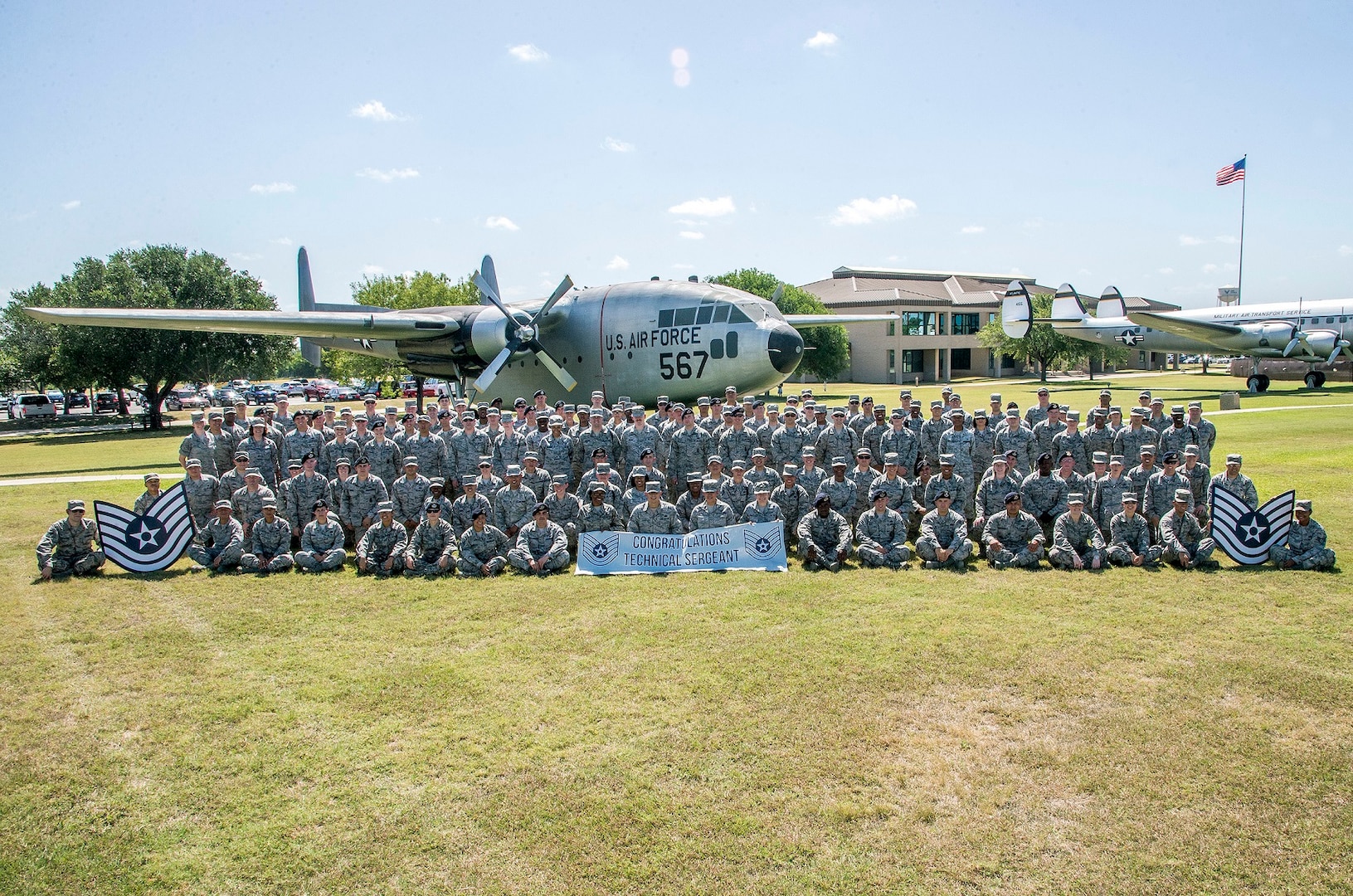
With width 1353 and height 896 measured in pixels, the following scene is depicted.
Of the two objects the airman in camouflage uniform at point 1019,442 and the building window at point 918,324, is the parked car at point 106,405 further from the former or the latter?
the building window at point 918,324

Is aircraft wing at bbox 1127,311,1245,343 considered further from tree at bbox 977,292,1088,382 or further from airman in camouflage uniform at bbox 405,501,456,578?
airman in camouflage uniform at bbox 405,501,456,578

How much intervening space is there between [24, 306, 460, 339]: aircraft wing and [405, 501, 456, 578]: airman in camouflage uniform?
13048mm

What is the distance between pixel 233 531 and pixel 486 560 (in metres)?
3.70

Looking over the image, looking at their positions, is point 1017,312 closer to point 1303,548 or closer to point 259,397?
point 1303,548

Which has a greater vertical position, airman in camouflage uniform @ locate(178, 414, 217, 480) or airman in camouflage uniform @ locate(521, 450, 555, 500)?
airman in camouflage uniform @ locate(178, 414, 217, 480)

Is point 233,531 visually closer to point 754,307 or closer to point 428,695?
point 428,695

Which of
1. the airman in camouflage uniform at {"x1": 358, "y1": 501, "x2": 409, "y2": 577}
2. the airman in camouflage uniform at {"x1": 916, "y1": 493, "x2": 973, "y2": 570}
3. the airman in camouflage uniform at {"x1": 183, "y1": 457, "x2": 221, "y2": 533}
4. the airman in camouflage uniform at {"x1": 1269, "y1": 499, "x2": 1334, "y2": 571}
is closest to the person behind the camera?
the airman in camouflage uniform at {"x1": 1269, "y1": 499, "x2": 1334, "y2": 571}

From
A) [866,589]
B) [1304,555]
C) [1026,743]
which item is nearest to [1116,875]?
[1026,743]

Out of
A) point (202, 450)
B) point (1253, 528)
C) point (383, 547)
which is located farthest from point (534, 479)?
point (1253, 528)

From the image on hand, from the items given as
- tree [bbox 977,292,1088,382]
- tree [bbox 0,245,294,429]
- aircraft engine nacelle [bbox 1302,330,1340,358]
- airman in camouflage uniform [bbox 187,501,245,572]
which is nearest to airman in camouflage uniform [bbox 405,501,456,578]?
airman in camouflage uniform [bbox 187,501,245,572]

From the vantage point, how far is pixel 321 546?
11.3 metres

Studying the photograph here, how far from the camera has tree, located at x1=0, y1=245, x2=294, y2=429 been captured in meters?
37.0

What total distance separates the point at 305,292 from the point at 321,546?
23012 mm

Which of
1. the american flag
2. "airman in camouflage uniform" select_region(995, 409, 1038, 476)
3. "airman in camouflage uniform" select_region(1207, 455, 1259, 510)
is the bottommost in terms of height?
"airman in camouflage uniform" select_region(1207, 455, 1259, 510)
